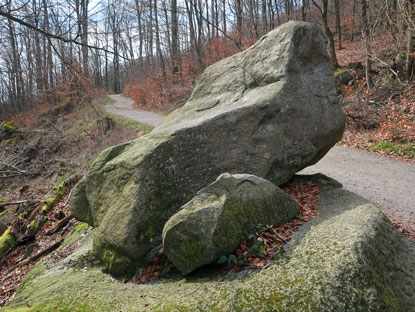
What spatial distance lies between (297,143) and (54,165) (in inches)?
439

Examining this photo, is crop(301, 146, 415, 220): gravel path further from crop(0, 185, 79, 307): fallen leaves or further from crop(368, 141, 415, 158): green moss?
crop(0, 185, 79, 307): fallen leaves

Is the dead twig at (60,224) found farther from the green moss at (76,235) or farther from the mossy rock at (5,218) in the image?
the mossy rock at (5,218)

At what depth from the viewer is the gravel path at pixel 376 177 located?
5.39 metres

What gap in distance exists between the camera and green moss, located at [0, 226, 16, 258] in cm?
744

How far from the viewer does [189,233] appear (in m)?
2.99

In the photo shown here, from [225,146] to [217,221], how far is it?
1592 mm

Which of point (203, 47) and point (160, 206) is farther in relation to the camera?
point (203, 47)

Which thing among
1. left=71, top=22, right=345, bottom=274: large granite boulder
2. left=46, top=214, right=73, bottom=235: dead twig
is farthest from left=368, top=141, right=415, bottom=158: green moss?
left=46, top=214, right=73, bottom=235: dead twig

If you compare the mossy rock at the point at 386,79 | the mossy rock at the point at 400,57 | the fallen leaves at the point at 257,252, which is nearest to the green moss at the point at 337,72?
the mossy rock at the point at 386,79

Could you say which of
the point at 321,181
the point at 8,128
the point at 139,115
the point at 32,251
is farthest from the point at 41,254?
the point at 139,115

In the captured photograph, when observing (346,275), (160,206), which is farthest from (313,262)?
(160,206)

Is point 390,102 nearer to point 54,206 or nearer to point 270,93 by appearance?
point 270,93

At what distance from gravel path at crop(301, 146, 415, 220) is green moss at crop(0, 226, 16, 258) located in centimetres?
786

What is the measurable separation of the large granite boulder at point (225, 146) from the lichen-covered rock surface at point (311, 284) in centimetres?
79
